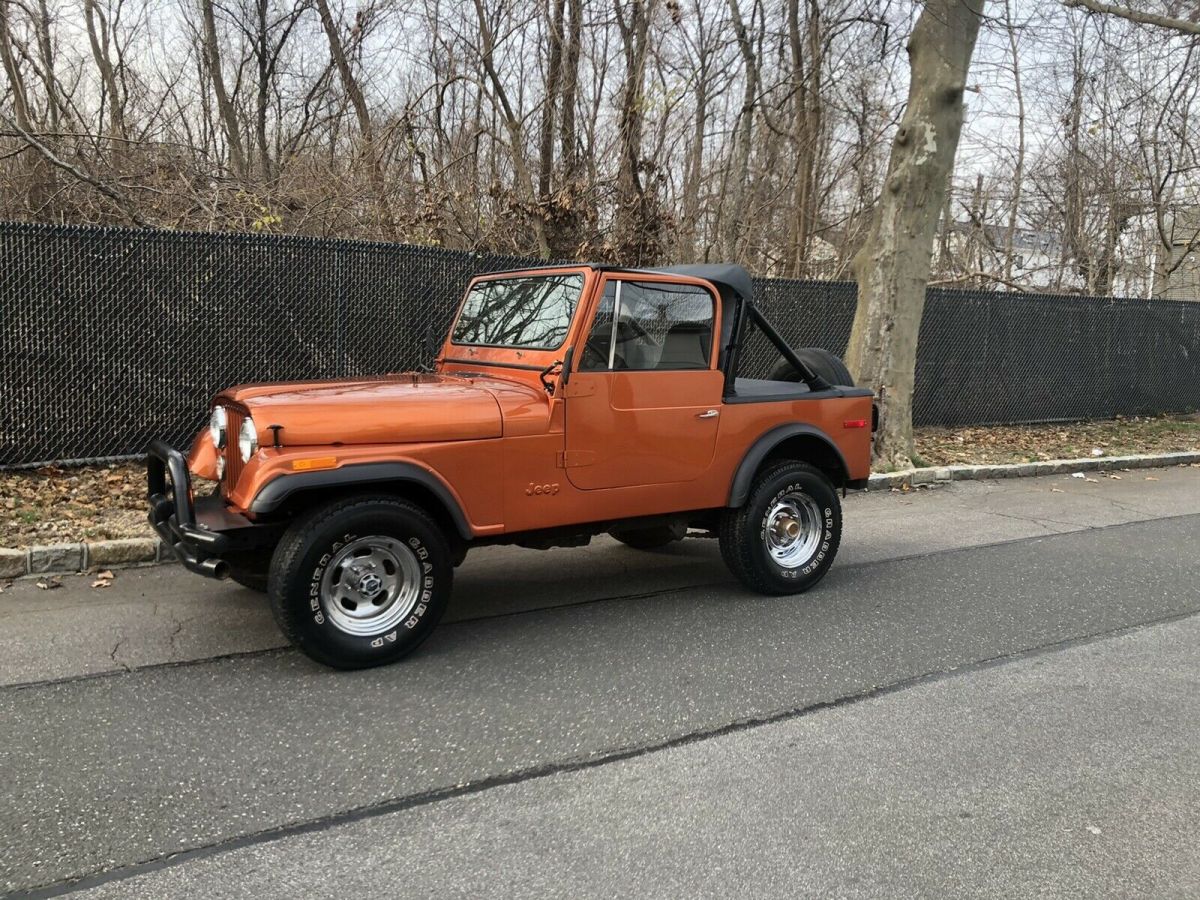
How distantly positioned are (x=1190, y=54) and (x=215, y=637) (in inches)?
782

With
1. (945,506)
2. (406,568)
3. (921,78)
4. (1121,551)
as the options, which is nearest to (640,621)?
(406,568)

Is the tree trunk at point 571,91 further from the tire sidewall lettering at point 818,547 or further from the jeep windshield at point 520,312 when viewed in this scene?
the tire sidewall lettering at point 818,547

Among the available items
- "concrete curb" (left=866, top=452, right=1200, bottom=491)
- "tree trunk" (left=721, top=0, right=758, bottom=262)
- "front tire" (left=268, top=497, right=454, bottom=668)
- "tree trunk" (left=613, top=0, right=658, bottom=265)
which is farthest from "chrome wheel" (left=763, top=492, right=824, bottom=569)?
"tree trunk" (left=721, top=0, right=758, bottom=262)

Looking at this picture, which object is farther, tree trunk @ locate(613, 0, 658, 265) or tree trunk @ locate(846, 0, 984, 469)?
tree trunk @ locate(613, 0, 658, 265)

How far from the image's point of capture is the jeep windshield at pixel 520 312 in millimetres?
5141

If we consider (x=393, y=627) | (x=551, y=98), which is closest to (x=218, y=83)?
(x=551, y=98)

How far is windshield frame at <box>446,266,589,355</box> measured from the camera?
5.02 m

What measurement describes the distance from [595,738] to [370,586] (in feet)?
4.43

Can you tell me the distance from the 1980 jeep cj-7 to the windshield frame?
0.01 metres

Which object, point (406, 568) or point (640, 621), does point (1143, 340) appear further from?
point (406, 568)

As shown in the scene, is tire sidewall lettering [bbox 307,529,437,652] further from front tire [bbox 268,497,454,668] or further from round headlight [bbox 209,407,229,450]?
round headlight [bbox 209,407,229,450]

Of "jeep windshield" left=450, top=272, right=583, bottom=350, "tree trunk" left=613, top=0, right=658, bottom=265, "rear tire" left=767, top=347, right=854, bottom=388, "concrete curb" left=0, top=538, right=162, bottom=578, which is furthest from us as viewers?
"tree trunk" left=613, top=0, right=658, bottom=265

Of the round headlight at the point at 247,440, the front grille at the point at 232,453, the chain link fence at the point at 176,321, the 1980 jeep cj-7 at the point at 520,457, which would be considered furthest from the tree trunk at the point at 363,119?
the round headlight at the point at 247,440

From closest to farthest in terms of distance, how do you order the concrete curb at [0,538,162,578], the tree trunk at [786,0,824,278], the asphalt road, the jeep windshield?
1. the asphalt road
2. the jeep windshield
3. the concrete curb at [0,538,162,578]
4. the tree trunk at [786,0,824,278]
